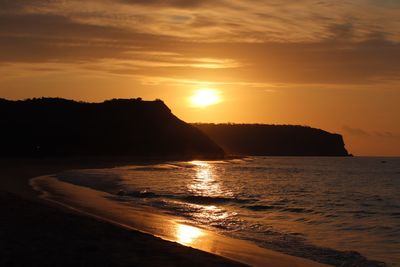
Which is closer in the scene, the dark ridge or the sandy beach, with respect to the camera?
the sandy beach

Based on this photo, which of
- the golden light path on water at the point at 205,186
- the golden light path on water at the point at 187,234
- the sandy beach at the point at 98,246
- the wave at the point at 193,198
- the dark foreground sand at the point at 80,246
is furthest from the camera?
the golden light path on water at the point at 205,186

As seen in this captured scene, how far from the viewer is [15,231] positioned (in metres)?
15.4

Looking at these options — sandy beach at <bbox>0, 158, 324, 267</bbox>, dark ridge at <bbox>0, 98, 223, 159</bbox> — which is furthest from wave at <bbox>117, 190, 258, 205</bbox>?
dark ridge at <bbox>0, 98, 223, 159</bbox>

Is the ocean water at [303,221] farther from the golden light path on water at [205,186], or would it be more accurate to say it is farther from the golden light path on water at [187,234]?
the golden light path on water at [205,186]

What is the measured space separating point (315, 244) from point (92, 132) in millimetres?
152994

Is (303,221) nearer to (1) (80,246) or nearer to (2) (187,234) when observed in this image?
(2) (187,234)

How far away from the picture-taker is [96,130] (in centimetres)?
17012

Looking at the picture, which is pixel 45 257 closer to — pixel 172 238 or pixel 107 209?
pixel 172 238

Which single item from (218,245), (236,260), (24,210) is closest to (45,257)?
(236,260)

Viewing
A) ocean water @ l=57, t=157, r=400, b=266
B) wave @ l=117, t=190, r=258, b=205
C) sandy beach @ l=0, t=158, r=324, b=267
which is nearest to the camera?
sandy beach @ l=0, t=158, r=324, b=267

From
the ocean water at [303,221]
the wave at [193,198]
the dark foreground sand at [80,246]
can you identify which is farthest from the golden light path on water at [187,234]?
the wave at [193,198]

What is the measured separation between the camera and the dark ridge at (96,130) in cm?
14275

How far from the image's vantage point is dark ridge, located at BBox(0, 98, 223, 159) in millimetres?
142750

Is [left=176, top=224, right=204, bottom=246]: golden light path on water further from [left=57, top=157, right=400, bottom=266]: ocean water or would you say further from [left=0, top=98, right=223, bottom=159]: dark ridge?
[left=0, top=98, right=223, bottom=159]: dark ridge
